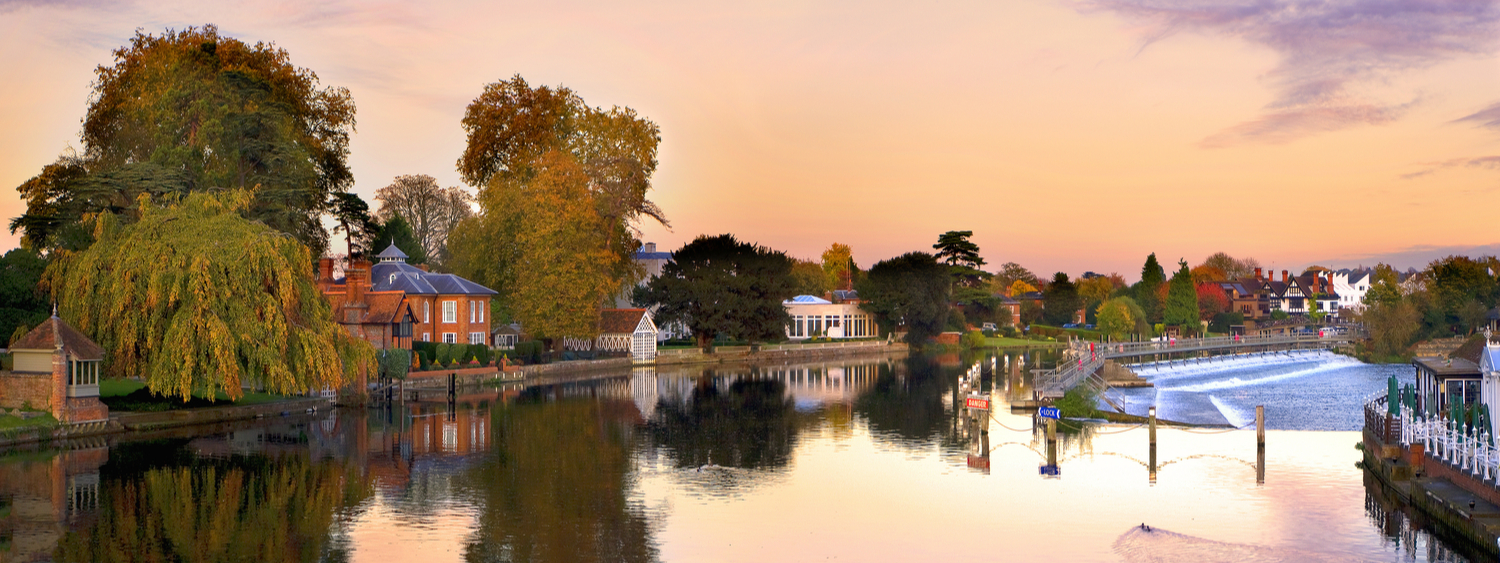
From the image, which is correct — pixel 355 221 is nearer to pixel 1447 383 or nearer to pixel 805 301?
pixel 805 301

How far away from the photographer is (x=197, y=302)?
3591 cm

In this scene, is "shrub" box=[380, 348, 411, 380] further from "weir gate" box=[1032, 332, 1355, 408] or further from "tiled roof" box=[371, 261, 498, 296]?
"weir gate" box=[1032, 332, 1355, 408]

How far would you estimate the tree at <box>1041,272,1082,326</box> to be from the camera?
13450 centimetres

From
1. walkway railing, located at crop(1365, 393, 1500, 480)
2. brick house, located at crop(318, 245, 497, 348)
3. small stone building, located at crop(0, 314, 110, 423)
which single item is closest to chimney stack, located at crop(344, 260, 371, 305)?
brick house, located at crop(318, 245, 497, 348)

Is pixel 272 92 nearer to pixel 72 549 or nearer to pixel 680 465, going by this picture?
pixel 680 465

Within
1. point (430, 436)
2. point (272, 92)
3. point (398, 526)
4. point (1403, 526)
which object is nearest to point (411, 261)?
point (272, 92)

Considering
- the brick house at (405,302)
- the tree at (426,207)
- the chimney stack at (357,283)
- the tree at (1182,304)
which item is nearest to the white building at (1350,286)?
the tree at (1182,304)

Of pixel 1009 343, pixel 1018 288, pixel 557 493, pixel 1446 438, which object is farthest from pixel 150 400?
pixel 1018 288

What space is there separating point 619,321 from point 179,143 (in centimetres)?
3254

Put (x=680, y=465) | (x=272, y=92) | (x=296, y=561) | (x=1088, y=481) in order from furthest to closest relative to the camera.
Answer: (x=272, y=92) < (x=680, y=465) < (x=1088, y=481) < (x=296, y=561)

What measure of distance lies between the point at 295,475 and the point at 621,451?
361 inches

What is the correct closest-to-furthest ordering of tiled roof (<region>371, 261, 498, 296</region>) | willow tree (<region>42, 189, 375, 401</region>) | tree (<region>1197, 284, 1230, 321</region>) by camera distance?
1. willow tree (<region>42, 189, 375, 401</region>)
2. tiled roof (<region>371, 261, 498, 296</region>)
3. tree (<region>1197, 284, 1230, 321</region>)

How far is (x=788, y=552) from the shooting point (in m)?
21.1

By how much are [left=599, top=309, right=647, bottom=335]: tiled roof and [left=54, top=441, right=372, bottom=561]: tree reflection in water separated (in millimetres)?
45388
